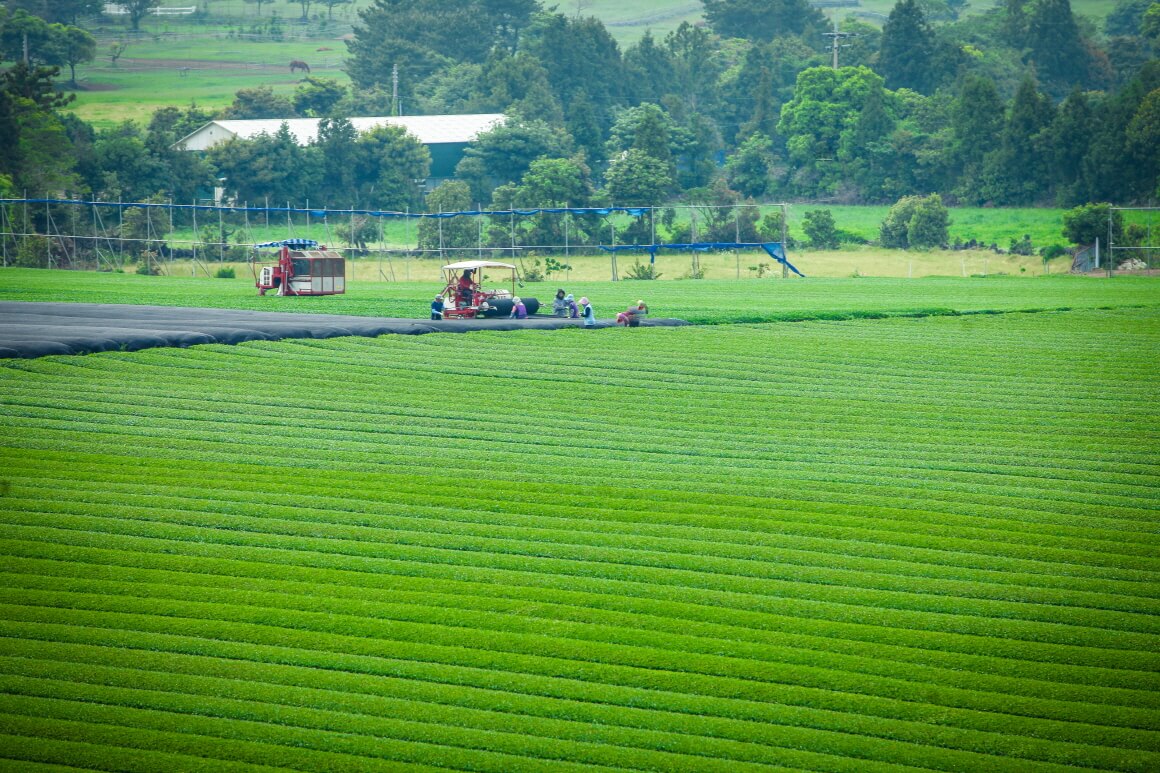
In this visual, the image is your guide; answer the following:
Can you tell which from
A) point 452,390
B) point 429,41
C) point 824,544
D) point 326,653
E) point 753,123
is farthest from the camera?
point 429,41

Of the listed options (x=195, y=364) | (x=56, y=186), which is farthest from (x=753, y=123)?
(x=195, y=364)

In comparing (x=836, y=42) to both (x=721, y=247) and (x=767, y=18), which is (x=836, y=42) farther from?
(x=721, y=247)

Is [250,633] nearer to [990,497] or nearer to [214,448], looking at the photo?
[214,448]

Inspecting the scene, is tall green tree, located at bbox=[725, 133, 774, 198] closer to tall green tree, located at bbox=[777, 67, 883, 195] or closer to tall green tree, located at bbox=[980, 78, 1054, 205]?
tall green tree, located at bbox=[777, 67, 883, 195]

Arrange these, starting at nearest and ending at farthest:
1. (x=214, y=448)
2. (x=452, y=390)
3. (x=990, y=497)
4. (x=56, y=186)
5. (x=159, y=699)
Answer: (x=159, y=699), (x=990, y=497), (x=214, y=448), (x=452, y=390), (x=56, y=186)

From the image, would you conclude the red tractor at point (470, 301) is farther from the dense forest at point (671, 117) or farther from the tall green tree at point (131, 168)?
the tall green tree at point (131, 168)

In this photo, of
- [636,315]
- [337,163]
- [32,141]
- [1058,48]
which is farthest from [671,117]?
[636,315]

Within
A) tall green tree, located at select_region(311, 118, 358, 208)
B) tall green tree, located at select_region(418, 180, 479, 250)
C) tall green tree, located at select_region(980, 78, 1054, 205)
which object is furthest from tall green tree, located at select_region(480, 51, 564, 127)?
tall green tree, located at select_region(418, 180, 479, 250)

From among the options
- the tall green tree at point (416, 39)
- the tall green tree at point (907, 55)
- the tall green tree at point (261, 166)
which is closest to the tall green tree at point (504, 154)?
the tall green tree at point (261, 166)
